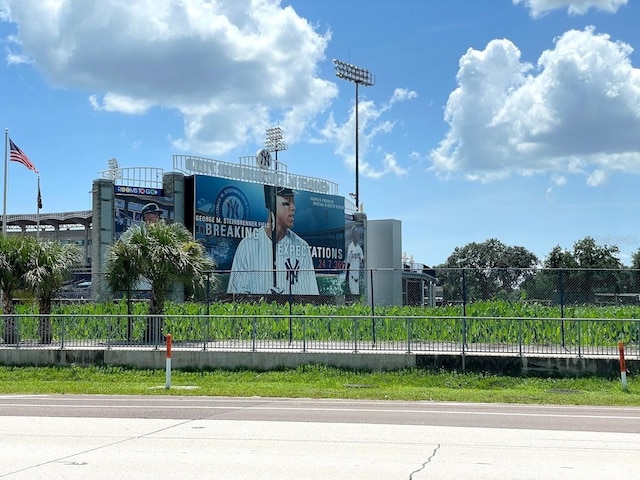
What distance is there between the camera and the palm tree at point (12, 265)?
26016 mm

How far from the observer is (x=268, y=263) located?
52156mm

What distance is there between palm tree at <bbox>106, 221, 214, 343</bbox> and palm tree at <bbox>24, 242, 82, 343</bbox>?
1.44 meters

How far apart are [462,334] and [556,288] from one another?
4468 mm

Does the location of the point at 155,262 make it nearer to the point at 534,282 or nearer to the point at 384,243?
the point at 534,282

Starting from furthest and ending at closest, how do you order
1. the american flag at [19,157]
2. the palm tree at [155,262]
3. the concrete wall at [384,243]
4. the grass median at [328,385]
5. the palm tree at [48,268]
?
the concrete wall at [384,243], the american flag at [19,157], the palm tree at [155,262], the palm tree at [48,268], the grass median at [328,385]

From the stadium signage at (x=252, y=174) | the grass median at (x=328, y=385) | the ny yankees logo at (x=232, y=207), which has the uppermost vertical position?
the stadium signage at (x=252, y=174)

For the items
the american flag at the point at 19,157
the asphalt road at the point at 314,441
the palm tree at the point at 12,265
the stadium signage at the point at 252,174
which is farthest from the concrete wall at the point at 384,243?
the asphalt road at the point at 314,441

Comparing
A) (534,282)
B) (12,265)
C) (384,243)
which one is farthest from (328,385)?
(384,243)

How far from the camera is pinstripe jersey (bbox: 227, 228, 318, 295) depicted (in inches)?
1891

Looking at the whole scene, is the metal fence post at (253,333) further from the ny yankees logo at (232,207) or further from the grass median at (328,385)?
the ny yankees logo at (232,207)

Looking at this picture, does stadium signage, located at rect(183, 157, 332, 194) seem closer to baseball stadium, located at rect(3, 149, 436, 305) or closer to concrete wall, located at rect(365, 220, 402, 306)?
baseball stadium, located at rect(3, 149, 436, 305)

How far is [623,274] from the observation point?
23938mm

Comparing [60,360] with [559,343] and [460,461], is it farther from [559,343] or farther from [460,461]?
[460,461]

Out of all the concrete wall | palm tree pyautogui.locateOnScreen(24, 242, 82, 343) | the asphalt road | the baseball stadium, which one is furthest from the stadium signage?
the asphalt road
